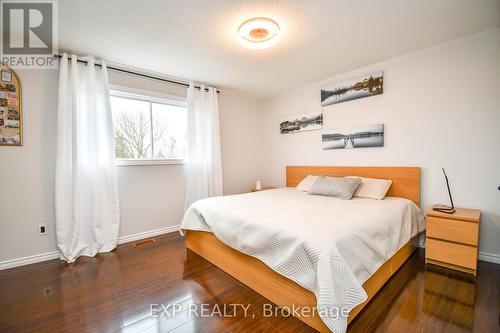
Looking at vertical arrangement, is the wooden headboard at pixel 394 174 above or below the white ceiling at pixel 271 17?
below

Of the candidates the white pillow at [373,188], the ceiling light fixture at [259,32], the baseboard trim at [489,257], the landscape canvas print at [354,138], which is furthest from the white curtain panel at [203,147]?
the baseboard trim at [489,257]

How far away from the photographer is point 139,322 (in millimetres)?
1538

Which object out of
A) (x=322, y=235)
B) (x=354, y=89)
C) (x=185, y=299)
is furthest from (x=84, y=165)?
(x=354, y=89)

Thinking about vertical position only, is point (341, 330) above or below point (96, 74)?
below

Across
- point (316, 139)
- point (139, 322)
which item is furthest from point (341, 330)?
point (316, 139)

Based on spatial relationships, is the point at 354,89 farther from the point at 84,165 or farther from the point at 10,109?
the point at 10,109

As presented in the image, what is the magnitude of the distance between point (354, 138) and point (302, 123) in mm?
980

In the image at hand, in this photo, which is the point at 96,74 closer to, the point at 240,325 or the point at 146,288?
the point at 146,288

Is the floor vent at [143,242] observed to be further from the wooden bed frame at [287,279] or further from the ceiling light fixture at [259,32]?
the ceiling light fixture at [259,32]

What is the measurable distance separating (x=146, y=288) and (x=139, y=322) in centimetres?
45

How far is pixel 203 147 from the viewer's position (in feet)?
12.0

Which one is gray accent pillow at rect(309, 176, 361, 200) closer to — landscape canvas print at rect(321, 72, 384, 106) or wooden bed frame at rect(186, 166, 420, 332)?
wooden bed frame at rect(186, 166, 420, 332)

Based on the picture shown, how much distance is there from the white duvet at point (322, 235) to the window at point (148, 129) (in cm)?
134

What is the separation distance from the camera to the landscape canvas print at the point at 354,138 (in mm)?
3051
